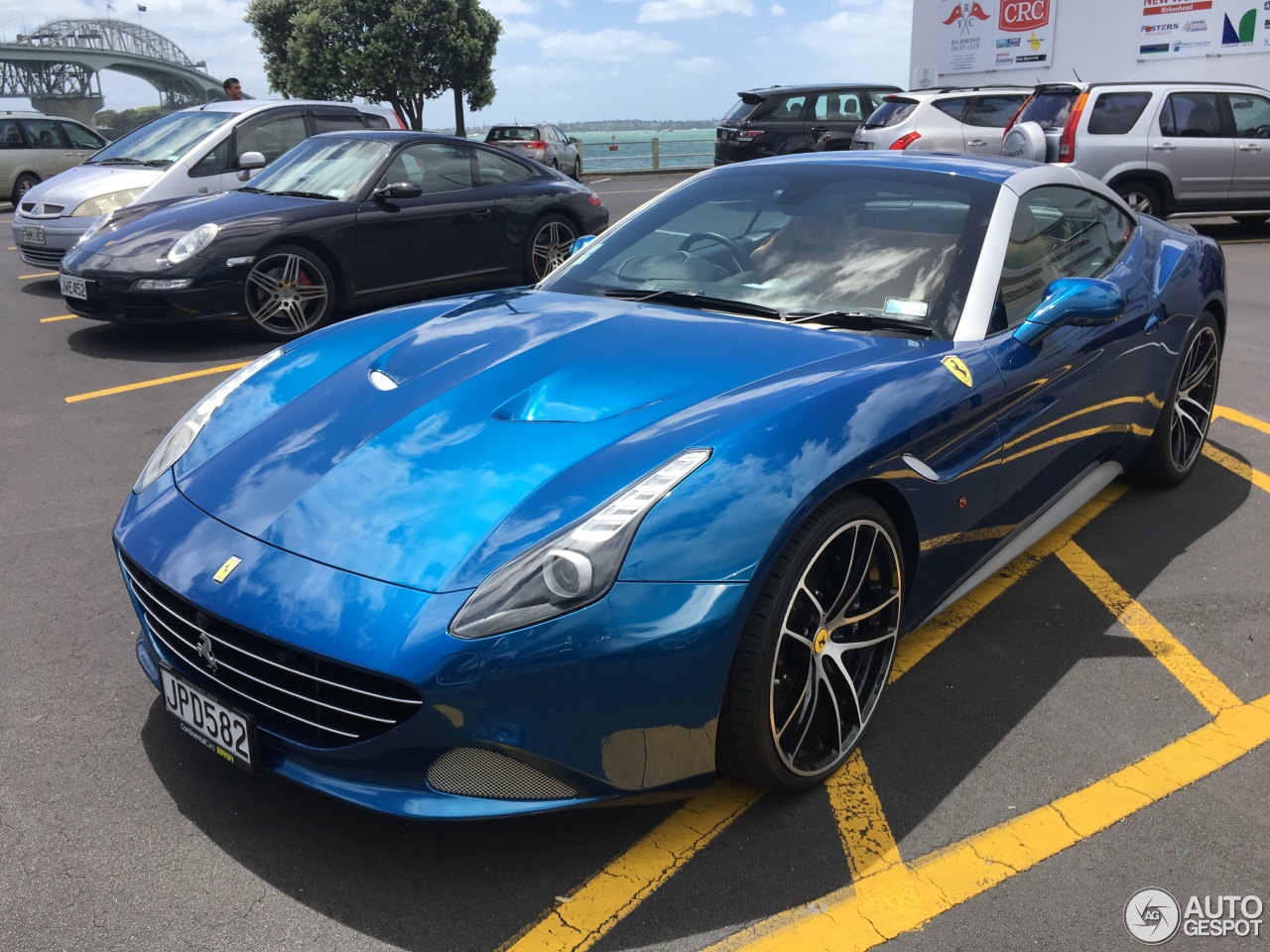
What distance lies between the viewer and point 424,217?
751 cm

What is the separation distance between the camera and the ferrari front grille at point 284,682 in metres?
1.98

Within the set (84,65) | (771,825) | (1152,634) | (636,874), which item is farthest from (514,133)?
(84,65)

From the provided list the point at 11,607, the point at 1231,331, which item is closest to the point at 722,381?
the point at 11,607

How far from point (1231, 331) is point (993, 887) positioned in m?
6.83

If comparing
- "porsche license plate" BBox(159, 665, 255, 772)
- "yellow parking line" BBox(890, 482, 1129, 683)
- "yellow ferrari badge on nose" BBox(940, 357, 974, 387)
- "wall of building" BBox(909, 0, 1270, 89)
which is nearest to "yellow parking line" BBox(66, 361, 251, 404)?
"porsche license plate" BBox(159, 665, 255, 772)

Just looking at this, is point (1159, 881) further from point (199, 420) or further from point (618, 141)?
point (618, 141)

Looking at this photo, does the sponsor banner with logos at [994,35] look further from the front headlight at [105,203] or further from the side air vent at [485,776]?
the side air vent at [485,776]

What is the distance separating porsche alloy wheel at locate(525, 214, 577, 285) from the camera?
27.3 ft

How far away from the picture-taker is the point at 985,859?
229 centimetres

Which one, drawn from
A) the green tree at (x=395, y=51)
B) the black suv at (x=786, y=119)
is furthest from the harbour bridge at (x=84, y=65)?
the black suv at (x=786, y=119)

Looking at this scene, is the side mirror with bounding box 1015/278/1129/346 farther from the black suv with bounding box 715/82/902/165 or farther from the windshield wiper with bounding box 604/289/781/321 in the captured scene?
the black suv with bounding box 715/82/902/165

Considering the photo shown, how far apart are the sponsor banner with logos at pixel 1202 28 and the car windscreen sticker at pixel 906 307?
19.6m

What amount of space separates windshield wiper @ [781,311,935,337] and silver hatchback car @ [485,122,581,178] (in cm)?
2148

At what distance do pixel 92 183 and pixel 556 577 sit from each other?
8542 millimetres
